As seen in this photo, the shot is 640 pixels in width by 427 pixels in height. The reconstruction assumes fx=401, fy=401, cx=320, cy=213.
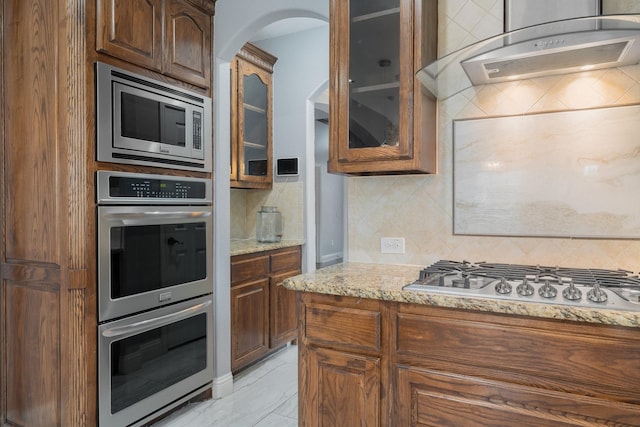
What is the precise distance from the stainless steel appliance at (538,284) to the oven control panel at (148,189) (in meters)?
1.45

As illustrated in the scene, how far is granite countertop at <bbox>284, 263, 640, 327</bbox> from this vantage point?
123 centimetres

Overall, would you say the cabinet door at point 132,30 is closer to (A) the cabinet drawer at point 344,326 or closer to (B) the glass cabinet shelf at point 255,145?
(B) the glass cabinet shelf at point 255,145

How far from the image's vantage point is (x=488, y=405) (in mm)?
1394

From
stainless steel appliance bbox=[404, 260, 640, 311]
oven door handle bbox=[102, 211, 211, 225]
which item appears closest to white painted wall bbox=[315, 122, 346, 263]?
oven door handle bbox=[102, 211, 211, 225]

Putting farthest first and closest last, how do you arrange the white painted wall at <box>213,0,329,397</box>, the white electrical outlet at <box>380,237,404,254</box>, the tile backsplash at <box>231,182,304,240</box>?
the tile backsplash at <box>231,182,304,240</box>, the white painted wall at <box>213,0,329,397</box>, the white electrical outlet at <box>380,237,404,254</box>

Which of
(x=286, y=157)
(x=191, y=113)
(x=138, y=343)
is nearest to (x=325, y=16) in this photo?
(x=191, y=113)

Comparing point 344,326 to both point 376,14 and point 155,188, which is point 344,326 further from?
point 376,14

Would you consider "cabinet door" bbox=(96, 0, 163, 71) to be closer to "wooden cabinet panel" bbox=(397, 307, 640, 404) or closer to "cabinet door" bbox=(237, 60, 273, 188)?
"cabinet door" bbox=(237, 60, 273, 188)

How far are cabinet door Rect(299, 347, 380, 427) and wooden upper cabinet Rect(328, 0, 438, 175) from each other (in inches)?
33.9

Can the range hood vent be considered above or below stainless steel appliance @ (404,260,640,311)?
above

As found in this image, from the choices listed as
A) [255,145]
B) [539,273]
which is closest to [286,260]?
[255,145]

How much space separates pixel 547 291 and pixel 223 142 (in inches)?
83.4

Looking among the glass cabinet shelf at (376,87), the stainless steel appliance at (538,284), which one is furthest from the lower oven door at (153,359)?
the glass cabinet shelf at (376,87)

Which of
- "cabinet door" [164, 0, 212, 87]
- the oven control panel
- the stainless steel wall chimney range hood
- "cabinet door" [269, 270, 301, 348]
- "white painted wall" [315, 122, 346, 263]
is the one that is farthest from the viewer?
"white painted wall" [315, 122, 346, 263]
